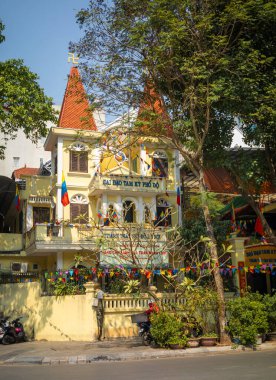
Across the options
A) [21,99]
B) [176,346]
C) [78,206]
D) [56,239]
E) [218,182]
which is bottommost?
[176,346]

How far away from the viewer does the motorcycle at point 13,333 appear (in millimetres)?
14953

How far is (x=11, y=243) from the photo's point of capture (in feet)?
78.2

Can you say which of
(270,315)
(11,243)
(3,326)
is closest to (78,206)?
(11,243)

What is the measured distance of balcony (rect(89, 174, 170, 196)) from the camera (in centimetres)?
2259

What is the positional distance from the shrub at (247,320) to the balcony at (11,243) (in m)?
14.0

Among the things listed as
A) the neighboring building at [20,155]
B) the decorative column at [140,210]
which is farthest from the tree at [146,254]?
the neighboring building at [20,155]

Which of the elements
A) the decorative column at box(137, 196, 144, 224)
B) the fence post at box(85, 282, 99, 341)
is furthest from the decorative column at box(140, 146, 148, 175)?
the fence post at box(85, 282, 99, 341)

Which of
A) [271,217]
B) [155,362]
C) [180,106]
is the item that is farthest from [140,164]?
[155,362]

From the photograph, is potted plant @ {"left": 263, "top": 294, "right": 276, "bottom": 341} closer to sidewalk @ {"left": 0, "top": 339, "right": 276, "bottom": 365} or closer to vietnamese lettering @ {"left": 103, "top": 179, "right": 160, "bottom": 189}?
sidewalk @ {"left": 0, "top": 339, "right": 276, "bottom": 365}

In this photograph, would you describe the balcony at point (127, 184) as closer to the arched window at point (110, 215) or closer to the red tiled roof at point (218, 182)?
the arched window at point (110, 215)

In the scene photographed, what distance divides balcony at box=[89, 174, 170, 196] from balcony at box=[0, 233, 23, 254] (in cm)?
475

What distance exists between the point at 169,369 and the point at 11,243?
54.4ft

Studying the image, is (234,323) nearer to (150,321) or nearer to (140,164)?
(150,321)

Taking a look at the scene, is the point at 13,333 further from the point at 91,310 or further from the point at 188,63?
the point at 188,63
